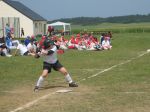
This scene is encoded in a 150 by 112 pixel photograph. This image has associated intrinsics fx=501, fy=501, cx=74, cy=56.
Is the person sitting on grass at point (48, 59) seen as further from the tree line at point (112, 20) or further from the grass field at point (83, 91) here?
the tree line at point (112, 20)

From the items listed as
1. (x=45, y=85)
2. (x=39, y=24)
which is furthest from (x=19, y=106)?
(x=39, y=24)

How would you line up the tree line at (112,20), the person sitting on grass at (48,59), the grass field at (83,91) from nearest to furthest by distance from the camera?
the grass field at (83,91) → the person sitting on grass at (48,59) → the tree line at (112,20)

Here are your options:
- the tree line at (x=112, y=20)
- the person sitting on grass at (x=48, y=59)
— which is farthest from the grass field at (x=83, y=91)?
the tree line at (x=112, y=20)

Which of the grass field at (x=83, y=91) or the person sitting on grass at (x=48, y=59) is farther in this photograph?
the person sitting on grass at (x=48, y=59)

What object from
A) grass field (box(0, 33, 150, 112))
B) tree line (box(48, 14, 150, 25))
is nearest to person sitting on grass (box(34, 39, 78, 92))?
grass field (box(0, 33, 150, 112))

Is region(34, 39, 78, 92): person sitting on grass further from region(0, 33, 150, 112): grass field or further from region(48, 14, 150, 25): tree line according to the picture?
region(48, 14, 150, 25): tree line

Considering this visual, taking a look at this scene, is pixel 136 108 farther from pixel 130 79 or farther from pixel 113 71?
pixel 113 71

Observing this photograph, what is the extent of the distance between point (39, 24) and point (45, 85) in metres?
58.4

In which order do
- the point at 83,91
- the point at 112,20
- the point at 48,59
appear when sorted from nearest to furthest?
the point at 83,91
the point at 48,59
the point at 112,20

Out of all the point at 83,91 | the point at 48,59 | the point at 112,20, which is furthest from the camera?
the point at 112,20

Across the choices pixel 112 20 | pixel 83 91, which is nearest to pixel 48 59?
pixel 83 91

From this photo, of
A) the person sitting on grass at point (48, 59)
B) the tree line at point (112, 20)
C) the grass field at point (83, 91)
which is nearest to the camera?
the grass field at point (83, 91)

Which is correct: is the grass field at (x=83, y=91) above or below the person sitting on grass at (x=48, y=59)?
below

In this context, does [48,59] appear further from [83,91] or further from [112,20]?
[112,20]
